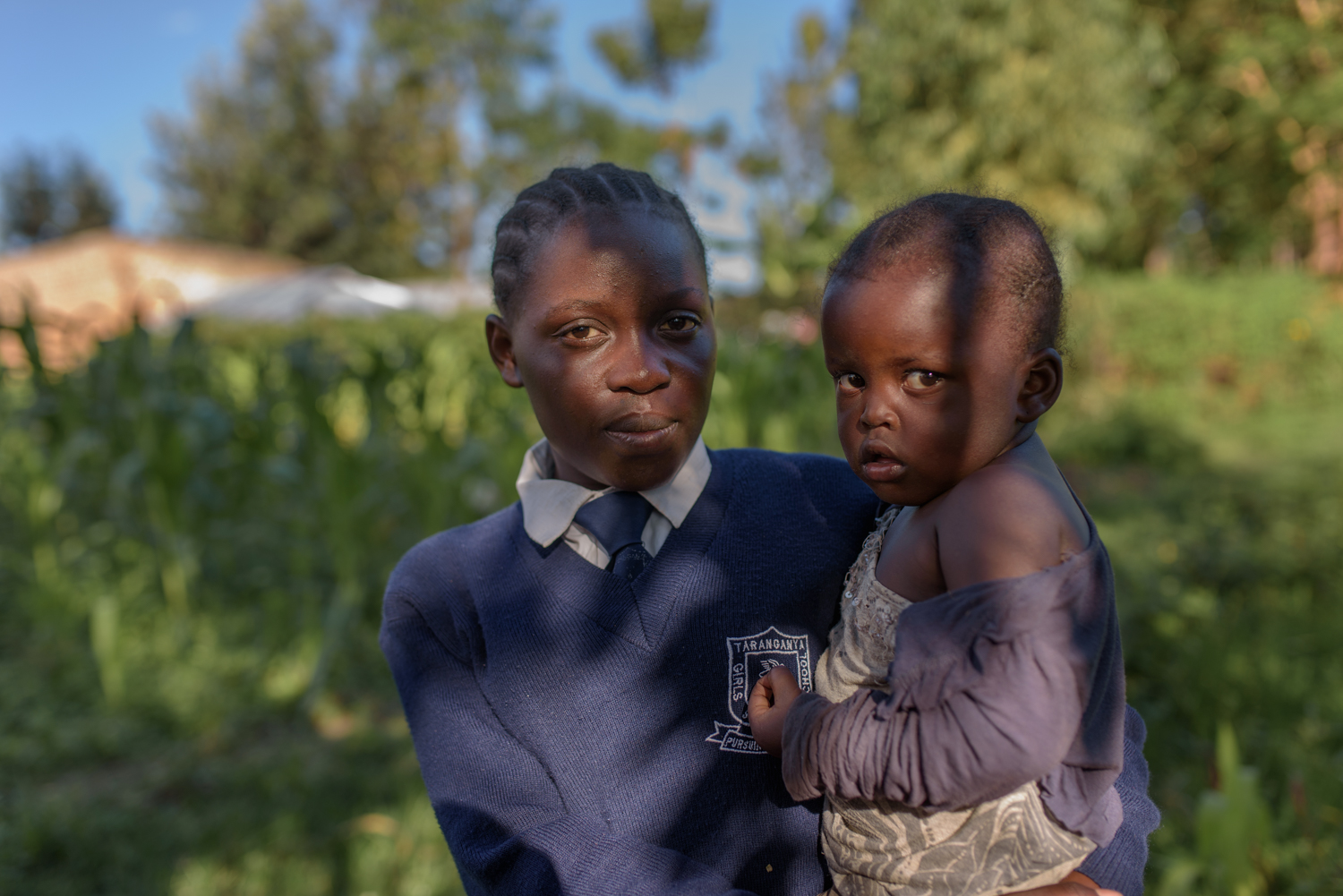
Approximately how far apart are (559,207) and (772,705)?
64cm

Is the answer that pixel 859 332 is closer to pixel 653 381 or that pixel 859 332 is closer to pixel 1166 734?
pixel 653 381

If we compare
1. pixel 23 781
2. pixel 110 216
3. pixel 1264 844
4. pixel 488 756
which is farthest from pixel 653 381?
pixel 110 216

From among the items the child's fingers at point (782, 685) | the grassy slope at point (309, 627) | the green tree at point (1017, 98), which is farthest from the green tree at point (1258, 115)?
the child's fingers at point (782, 685)

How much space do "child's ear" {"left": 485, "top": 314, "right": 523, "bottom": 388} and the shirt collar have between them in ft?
0.50

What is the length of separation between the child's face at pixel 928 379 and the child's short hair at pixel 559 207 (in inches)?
11.9

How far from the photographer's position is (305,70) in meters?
35.8

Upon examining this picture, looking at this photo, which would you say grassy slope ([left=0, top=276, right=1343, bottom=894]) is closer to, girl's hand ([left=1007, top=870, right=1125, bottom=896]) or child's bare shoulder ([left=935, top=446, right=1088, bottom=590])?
girl's hand ([left=1007, top=870, right=1125, bottom=896])

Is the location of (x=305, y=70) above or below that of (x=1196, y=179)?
above

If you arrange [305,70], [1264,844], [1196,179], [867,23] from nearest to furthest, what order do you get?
1. [1264,844]
2. [867,23]
3. [1196,179]
4. [305,70]

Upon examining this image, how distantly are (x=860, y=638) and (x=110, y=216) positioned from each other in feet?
159

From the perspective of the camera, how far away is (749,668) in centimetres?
106

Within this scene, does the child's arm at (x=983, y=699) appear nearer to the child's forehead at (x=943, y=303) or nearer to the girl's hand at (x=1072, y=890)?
the girl's hand at (x=1072, y=890)

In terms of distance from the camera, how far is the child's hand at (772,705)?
0.96m

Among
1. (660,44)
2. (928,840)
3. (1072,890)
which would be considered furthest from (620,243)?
(660,44)
